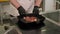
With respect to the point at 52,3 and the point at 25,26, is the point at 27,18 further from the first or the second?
the point at 52,3

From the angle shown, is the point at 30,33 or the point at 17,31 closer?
the point at 30,33

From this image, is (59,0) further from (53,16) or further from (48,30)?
(48,30)

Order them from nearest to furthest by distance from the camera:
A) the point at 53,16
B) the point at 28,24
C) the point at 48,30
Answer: the point at 28,24
the point at 48,30
the point at 53,16

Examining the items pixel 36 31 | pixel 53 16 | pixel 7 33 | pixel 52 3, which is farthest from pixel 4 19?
pixel 36 31

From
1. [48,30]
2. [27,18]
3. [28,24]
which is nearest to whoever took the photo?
[28,24]

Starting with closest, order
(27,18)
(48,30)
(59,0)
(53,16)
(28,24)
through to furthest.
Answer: (28,24), (27,18), (48,30), (53,16), (59,0)

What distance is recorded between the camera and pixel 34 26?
2.83 ft

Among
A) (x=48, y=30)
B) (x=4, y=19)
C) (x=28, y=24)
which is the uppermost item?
(x=28, y=24)

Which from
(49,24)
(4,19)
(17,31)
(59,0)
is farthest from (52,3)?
(17,31)

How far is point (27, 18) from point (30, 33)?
13 centimetres

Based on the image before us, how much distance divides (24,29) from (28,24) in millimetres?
48

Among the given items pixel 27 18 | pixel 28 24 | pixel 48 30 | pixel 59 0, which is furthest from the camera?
pixel 59 0

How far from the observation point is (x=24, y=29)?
878mm

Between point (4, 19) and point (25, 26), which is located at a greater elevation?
point (25, 26)
